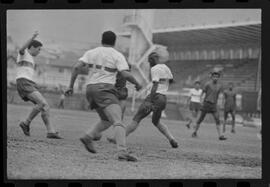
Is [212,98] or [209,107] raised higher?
[212,98]

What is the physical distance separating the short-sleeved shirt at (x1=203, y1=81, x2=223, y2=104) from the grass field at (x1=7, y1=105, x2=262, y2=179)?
647mm

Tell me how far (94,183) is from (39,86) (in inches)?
67.9

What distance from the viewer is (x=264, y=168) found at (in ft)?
17.6

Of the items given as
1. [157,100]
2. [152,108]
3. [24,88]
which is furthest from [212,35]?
[24,88]

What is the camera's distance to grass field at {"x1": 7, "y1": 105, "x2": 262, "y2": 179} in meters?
4.76

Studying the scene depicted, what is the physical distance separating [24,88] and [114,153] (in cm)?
158

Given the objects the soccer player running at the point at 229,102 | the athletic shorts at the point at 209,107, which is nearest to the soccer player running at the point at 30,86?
the athletic shorts at the point at 209,107

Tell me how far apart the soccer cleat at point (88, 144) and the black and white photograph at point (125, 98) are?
1 centimetres

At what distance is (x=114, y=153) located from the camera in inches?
198

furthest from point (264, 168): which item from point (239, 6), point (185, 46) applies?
point (185, 46)

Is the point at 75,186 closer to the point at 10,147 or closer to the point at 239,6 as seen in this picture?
the point at 10,147

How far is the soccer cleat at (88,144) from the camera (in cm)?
483

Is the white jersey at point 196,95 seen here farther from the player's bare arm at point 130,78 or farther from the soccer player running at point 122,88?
the player's bare arm at point 130,78

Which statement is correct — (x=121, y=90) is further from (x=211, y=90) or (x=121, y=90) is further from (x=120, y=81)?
(x=211, y=90)
